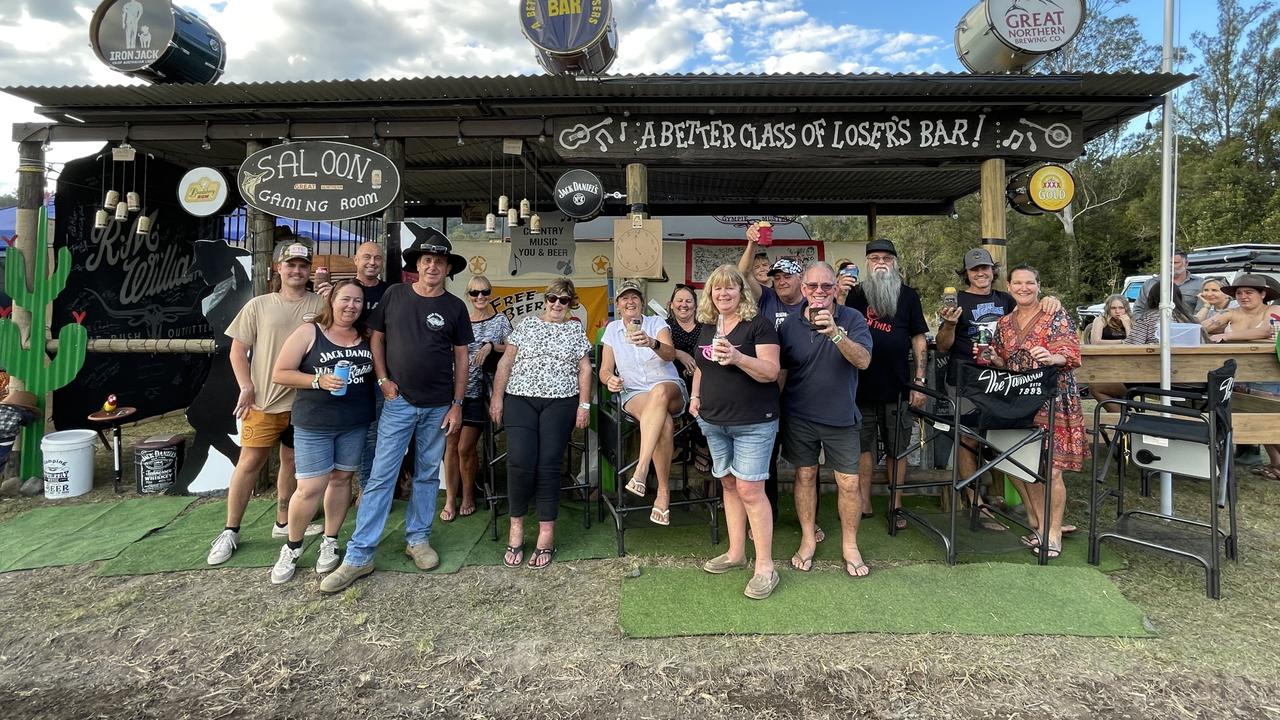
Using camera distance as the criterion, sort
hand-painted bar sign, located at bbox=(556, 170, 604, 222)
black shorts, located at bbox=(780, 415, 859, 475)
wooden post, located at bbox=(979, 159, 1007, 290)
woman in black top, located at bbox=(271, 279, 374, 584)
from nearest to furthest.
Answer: woman in black top, located at bbox=(271, 279, 374, 584)
black shorts, located at bbox=(780, 415, 859, 475)
wooden post, located at bbox=(979, 159, 1007, 290)
hand-painted bar sign, located at bbox=(556, 170, 604, 222)

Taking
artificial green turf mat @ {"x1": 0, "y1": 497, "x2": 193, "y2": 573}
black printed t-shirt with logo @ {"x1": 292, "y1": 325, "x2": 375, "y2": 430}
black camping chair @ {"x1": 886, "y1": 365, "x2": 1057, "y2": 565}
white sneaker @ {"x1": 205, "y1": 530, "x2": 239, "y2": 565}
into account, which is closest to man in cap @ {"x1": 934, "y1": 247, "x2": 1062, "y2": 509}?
black camping chair @ {"x1": 886, "y1": 365, "x2": 1057, "y2": 565}

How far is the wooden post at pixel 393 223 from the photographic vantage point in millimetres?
4941

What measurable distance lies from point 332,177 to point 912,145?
4675 millimetres

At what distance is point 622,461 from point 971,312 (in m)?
2.43

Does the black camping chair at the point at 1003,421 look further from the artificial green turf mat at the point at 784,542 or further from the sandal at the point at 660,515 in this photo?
the sandal at the point at 660,515

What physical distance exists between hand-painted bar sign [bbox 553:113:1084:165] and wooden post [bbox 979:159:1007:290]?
12 centimetres

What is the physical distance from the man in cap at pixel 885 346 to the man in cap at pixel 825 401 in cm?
51

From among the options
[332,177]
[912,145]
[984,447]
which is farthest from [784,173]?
[332,177]

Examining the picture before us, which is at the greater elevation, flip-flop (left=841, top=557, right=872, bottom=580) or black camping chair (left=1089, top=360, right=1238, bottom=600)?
black camping chair (left=1089, top=360, right=1238, bottom=600)

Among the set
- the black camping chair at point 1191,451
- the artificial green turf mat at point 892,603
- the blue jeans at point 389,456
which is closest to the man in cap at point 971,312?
the black camping chair at point 1191,451

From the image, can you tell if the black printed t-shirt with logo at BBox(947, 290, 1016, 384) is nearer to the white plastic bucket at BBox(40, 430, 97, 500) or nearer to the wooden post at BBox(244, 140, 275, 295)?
the wooden post at BBox(244, 140, 275, 295)

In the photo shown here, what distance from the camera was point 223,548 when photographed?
11.7 ft

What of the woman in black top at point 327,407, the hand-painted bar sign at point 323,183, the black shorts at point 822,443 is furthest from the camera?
the hand-painted bar sign at point 323,183

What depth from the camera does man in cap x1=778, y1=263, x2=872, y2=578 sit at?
3.07 meters
